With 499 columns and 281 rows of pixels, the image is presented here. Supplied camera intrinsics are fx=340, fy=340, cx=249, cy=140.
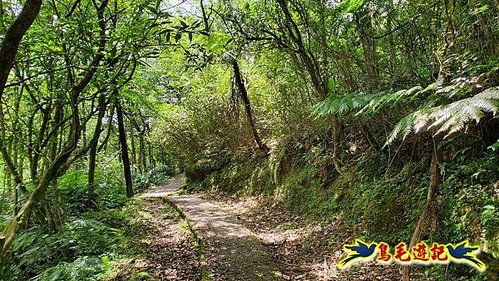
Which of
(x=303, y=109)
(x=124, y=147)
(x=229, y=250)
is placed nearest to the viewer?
(x=229, y=250)

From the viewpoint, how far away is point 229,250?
5.51 meters

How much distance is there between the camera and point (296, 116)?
8062 millimetres

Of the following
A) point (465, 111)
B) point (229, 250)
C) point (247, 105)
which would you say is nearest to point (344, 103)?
point (465, 111)

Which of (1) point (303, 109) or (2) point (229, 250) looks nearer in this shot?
(2) point (229, 250)

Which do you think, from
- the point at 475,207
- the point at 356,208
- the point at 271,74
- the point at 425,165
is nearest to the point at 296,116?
the point at 271,74

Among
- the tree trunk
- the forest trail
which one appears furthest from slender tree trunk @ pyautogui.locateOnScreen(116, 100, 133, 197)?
the tree trunk

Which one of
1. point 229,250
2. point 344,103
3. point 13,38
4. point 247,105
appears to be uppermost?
point 247,105

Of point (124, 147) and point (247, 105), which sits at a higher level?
point (247, 105)

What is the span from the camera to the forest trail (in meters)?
4.58

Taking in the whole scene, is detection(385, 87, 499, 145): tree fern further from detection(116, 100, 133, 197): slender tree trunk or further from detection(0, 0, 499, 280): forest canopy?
detection(116, 100, 133, 197): slender tree trunk

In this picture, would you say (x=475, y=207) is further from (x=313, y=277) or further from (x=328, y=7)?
(x=328, y=7)

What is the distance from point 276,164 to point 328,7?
431 centimetres

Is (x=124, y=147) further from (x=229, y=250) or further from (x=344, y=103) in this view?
(x=344, y=103)

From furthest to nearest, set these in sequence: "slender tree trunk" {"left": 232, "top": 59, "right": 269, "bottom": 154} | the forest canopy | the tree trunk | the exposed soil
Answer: "slender tree trunk" {"left": 232, "top": 59, "right": 269, "bottom": 154}, the exposed soil, the forest canopy, the tree trunk
